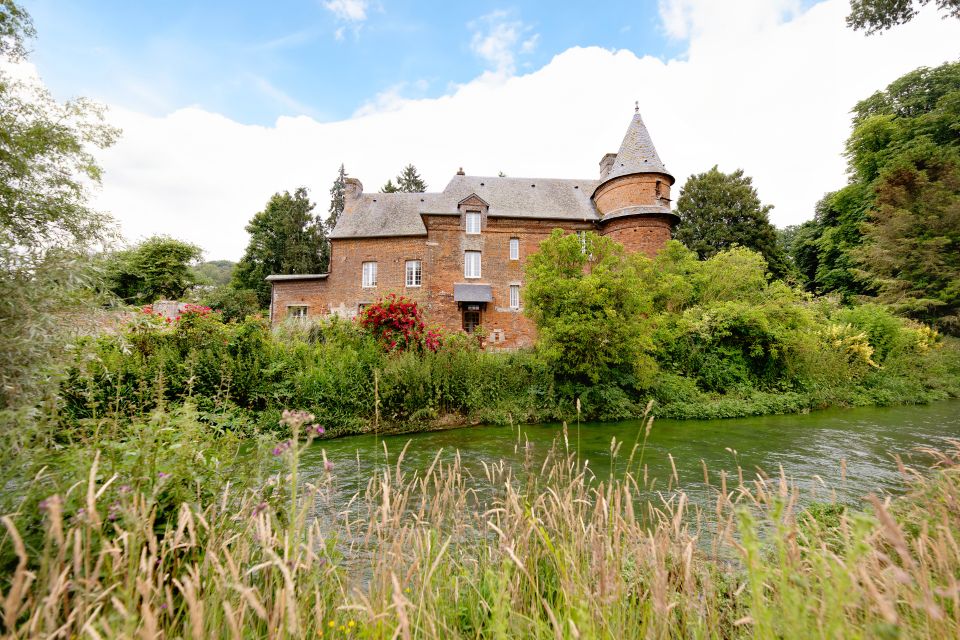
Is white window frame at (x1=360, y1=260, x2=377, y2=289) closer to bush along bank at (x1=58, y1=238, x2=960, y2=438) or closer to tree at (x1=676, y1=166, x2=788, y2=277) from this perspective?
bush along bank at (x1=58, y1=238, x2=960, y2=438)

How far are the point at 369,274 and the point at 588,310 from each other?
15.8 metres

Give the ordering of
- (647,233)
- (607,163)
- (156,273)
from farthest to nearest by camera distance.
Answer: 1. (156,273)
2. (607,163)
3. (647,233)

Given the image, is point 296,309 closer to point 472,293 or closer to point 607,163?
point 472,293

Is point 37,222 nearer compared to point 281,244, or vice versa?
point 37,222

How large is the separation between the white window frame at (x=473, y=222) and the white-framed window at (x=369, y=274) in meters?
6.05

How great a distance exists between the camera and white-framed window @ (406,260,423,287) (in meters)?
23.4

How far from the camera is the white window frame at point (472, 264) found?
22.8 m

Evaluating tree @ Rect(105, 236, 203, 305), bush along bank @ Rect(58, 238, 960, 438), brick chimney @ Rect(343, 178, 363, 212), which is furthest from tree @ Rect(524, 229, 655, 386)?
tree @ Rect(105, 236, 203, 305)

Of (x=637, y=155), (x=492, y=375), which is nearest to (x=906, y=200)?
(x=637, y=155)

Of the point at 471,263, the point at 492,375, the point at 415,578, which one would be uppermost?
the point at 471,263

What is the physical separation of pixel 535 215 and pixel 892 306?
1839 cm

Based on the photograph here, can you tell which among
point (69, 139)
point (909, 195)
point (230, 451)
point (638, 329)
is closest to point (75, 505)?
point (230, 451)

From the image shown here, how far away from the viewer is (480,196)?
23.8 m

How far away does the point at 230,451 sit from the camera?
9.47 ft
